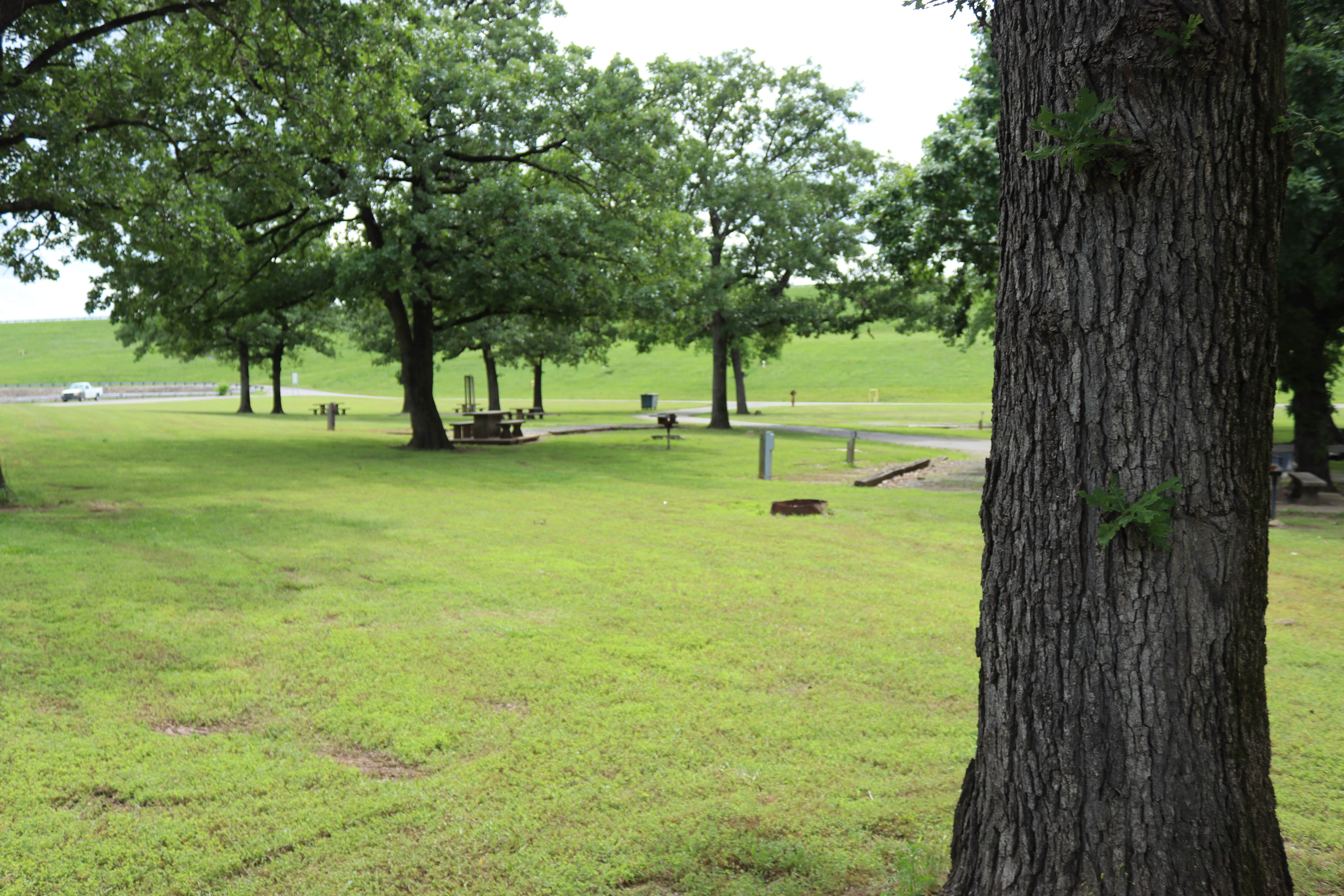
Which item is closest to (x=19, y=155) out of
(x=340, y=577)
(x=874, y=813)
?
(x=340, y=577)

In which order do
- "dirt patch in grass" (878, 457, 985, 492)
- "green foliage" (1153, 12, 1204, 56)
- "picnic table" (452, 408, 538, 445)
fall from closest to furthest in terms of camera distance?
"green foliage" (1153, 12, 1204, 56), "dirt patch in grass" (878, 457, 985, 492), "picnic table" (452, 408, 538, 445)

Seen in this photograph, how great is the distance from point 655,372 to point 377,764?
92.8m

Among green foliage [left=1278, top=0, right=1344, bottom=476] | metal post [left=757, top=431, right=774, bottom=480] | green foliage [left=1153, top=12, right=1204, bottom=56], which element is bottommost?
metal post [left=757, top=431, right=774, bottom=480]

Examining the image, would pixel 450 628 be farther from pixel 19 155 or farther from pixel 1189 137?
pixel 19 155

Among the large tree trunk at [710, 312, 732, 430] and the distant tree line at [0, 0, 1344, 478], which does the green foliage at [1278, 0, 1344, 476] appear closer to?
the distant tree line at [0, 0, 1344, 478]

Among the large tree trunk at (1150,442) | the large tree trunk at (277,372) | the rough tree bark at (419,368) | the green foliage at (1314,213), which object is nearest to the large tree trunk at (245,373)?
the large tree trunk at (277,372)

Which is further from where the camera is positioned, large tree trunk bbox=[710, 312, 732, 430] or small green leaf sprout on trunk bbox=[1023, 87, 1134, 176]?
large tree trunk bbox=[710, 312, 732, 430]

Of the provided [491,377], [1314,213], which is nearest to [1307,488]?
[1314,213]

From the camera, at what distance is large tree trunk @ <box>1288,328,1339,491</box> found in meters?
14.3

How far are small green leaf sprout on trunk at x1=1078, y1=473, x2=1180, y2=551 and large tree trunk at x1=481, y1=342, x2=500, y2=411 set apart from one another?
132 ft

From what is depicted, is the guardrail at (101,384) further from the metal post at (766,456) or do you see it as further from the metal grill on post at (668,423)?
the metal post at (766,456)

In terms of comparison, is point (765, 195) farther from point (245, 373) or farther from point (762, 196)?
point (245, 373)

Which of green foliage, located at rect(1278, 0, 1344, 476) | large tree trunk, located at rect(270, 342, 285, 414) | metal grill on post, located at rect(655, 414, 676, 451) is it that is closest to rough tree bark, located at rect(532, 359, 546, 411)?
large tree trunk, located at rect(270, 342, 285, 414)

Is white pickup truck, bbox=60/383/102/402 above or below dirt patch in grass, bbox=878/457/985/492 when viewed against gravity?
above
